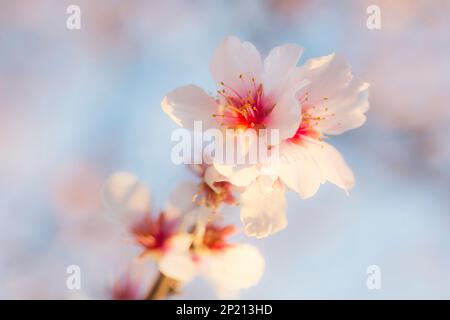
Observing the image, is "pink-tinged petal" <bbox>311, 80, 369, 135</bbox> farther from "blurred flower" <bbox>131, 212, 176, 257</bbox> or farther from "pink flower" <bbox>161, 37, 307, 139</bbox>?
"blurred flower" <bbox>131, 212, 176, 257</bbox>

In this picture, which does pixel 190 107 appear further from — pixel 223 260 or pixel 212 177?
pixel 223 260

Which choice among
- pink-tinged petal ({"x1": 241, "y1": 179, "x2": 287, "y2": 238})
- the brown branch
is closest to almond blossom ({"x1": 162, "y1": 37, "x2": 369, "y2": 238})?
pink-tinged petal ({"x1": 241, "y1": 179, "x2": 287, "y2": 238})

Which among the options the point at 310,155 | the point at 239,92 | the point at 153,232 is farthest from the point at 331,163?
the point at 153,232
